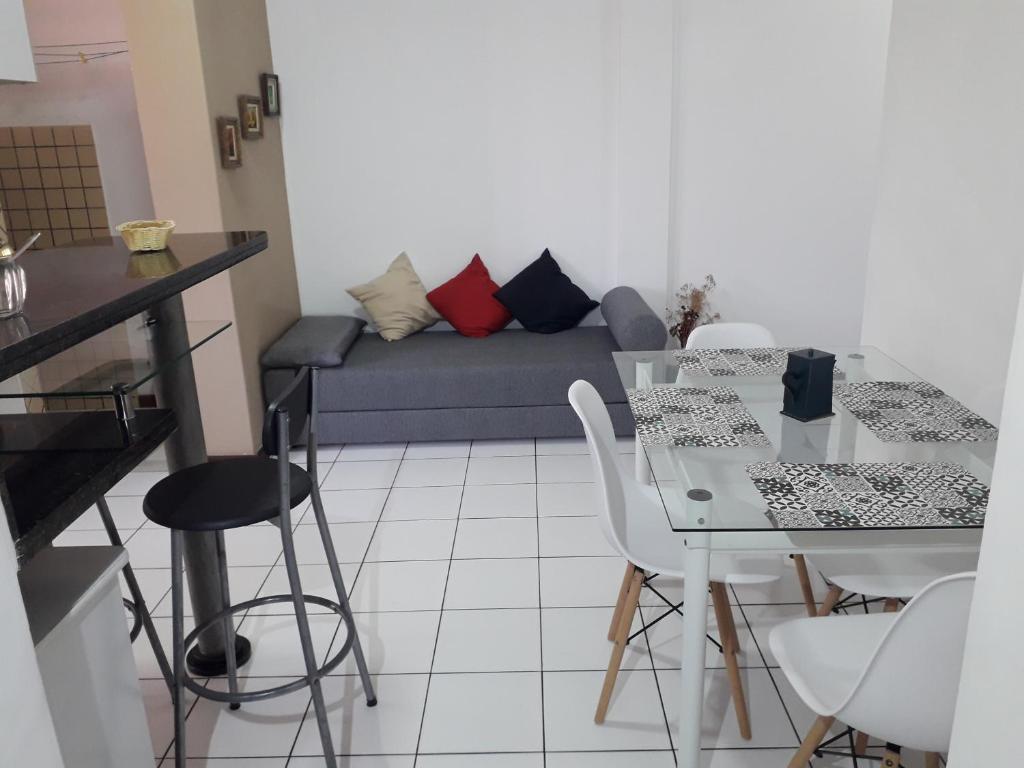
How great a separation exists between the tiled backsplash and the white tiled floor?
6.24 ft

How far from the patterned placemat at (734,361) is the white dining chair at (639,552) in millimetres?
542

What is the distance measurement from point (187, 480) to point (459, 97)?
135 inches

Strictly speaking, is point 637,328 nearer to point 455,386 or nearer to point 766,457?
point 455,386

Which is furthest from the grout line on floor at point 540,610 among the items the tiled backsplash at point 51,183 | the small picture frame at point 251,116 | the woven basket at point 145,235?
the tiled backsplash at point 51,183

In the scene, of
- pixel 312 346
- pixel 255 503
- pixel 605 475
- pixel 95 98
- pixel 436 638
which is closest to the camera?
pixel 255 503

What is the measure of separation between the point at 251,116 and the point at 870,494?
146 inches

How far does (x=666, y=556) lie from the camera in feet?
7.41

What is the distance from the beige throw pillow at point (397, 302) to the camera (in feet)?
16.2

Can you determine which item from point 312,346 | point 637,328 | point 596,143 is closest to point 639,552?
point 637,328

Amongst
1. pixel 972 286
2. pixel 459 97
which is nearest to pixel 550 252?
pixel 459 97

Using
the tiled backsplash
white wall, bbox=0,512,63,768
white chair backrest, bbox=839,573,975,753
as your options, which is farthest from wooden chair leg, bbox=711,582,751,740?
the tiled backsplash

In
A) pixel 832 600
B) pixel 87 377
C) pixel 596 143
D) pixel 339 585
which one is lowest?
pixel 832 600

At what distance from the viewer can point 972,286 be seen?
8.05 feet

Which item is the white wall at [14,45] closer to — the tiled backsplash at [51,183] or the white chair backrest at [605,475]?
the white chair backrest at [605,475]
